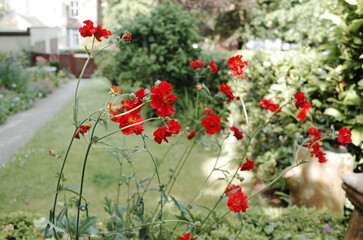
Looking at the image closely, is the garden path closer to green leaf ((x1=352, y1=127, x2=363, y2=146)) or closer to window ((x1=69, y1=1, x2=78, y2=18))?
green leaf ((x1=352, y1=127, x2=363, y2=146))

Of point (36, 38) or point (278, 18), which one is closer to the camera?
point (278, 18)

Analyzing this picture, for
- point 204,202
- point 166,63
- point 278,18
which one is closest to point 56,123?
point 166,63

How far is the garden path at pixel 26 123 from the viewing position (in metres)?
4.41

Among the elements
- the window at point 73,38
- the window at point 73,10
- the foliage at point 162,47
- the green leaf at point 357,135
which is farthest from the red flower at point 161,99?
the window at point 73,38

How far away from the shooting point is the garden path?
14.5 ft

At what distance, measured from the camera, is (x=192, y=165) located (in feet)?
13.1

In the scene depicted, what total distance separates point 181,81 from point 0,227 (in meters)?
3.87

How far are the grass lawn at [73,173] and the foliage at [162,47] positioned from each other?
104cm

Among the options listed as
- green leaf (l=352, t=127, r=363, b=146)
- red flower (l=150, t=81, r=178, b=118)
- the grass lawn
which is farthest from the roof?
red flower (l=150, t=81, r=178, b=118)

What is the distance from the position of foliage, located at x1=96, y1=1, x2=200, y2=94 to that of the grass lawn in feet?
3.40

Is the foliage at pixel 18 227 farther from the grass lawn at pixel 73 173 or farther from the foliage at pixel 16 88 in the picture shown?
the foliage at pixel 16 88

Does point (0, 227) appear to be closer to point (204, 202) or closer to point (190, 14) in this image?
point (204, 202)

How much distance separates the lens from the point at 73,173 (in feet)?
11.9

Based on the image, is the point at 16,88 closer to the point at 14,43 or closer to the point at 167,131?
the point at 14,43
